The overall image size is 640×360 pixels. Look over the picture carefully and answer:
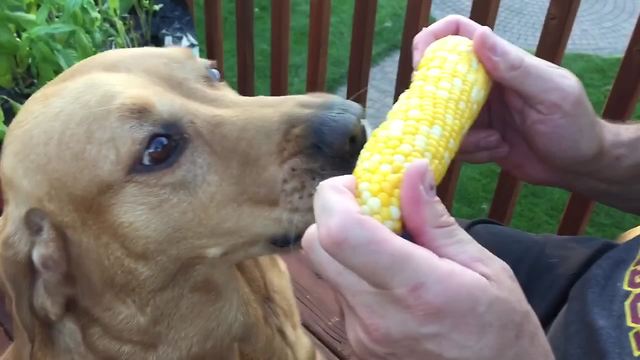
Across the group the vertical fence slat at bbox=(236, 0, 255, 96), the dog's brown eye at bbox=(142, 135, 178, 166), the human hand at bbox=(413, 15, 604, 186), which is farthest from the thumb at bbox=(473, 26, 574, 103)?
the vertical fence slat at bbox=(236, 0, 255, 96)

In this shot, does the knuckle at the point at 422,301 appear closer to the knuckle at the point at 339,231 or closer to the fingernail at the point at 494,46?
the knuckle at the point at 339,231

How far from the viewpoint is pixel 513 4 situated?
5191 millimetres

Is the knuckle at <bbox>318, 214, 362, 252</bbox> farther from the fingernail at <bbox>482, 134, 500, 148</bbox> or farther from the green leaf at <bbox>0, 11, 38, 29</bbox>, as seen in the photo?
the green leaf at <bbox>0, 11, 38, 29</bbox>

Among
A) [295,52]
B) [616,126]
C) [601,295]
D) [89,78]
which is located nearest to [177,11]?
[295,52]

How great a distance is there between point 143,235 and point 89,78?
14.3 inches

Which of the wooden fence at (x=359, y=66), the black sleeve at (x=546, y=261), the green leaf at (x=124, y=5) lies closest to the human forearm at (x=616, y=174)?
the black sleeve at (x=546, y=261)

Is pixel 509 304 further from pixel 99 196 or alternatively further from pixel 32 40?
pixel 32 40

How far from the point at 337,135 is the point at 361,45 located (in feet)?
5.52

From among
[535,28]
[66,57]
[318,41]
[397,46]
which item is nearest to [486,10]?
[318,41]

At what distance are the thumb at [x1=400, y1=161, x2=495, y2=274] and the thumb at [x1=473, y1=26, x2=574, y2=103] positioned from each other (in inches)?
18.5

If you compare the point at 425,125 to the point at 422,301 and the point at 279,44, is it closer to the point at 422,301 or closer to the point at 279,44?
the point at 422,301

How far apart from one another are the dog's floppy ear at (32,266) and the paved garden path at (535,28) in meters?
2.83

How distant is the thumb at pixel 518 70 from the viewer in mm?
1575

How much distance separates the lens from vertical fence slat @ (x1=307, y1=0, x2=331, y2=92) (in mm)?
3205
